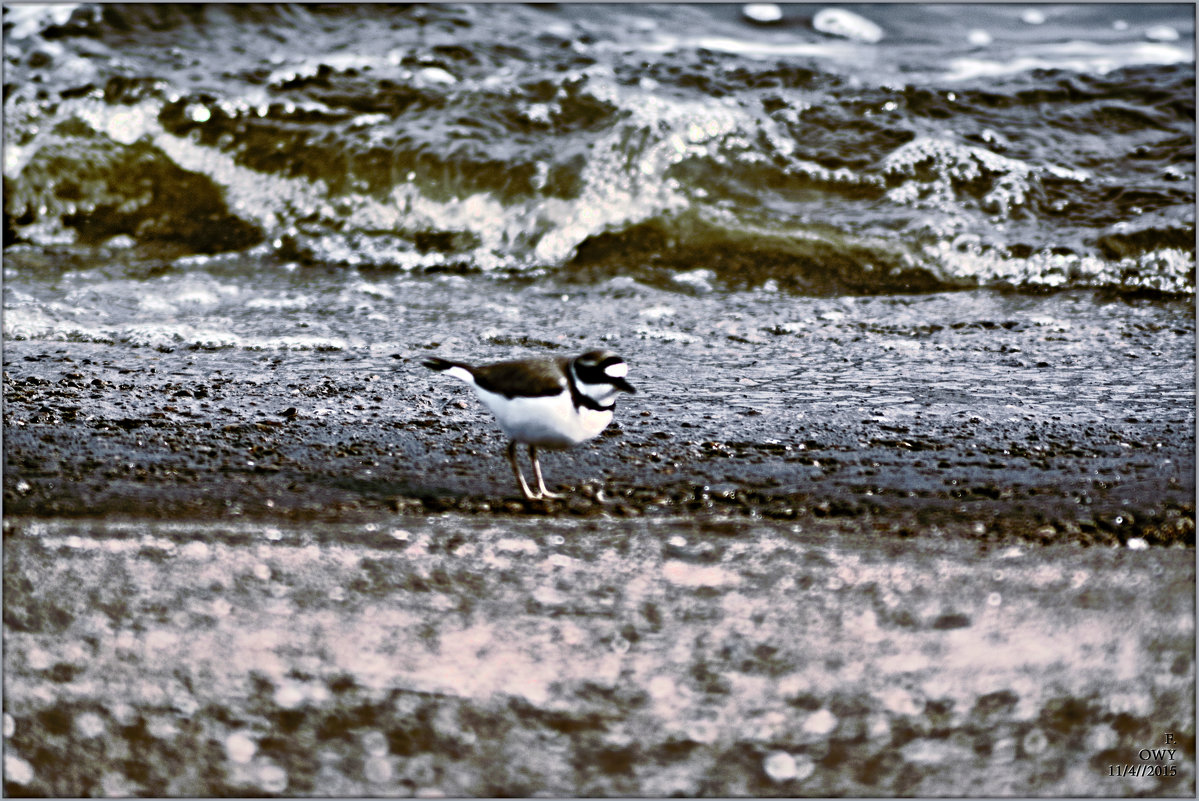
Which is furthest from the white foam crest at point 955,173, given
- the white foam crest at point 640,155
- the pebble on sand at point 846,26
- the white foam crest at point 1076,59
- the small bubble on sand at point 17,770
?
the small bubble on sand at point 17,770

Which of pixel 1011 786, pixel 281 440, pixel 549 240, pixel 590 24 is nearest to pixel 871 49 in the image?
pixel 590 24

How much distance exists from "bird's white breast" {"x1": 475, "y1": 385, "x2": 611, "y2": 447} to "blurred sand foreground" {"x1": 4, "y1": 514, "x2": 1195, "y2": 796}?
0.29 metres

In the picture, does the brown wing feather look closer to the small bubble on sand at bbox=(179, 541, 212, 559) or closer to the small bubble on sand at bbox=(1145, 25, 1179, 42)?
the small bubble on sand at bbox=(179, 541, 212, 559)

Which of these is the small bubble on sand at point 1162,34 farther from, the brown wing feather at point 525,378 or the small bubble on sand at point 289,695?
the small bubble on sand at point 289,695

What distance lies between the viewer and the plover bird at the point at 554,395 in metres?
3.29

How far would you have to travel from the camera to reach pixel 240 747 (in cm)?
232

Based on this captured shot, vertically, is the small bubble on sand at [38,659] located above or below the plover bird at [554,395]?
below

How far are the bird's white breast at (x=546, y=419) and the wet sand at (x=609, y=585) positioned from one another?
242 millimetres

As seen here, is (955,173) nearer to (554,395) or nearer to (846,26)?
(846,26)

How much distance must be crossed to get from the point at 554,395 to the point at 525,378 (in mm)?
124

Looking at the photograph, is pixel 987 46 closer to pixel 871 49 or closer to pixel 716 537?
pixel 871 49

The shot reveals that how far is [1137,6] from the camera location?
1017 centimetres

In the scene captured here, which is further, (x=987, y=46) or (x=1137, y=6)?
(x=1137, y=6)

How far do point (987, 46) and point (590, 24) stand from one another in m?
3.49
